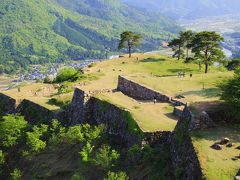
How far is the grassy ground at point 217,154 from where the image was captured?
23234 mm

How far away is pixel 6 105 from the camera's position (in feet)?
198

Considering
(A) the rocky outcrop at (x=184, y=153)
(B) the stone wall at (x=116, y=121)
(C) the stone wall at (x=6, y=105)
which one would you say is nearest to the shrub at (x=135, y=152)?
(B) the stone wall at (x=116, y=121)

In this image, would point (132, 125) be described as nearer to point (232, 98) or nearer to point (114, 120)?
point (114, 120)

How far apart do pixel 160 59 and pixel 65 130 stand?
4446 centimetres

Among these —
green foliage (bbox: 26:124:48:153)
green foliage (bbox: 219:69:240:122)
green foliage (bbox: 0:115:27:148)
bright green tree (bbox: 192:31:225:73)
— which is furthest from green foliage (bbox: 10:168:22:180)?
bright green tree (bbox: 192:31:225:73)

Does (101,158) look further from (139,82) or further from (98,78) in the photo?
(98,78)

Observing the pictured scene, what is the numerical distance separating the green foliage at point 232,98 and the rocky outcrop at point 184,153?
127 inches

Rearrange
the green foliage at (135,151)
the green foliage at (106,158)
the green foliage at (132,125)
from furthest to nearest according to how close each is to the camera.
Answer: the green foliage at (132,125) < the green foliage at (106,158) < the green foliage at (135,151)

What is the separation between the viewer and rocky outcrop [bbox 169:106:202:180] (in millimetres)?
24969

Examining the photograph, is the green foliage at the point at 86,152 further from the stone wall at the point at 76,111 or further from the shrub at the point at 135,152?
the stone wall at the point at 76,111

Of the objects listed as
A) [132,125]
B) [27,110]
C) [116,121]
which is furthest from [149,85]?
[27,110]

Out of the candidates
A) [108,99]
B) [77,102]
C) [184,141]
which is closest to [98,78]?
[77,102]

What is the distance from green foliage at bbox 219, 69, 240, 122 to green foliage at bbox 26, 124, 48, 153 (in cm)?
2301

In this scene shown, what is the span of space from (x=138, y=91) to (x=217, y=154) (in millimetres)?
23732
